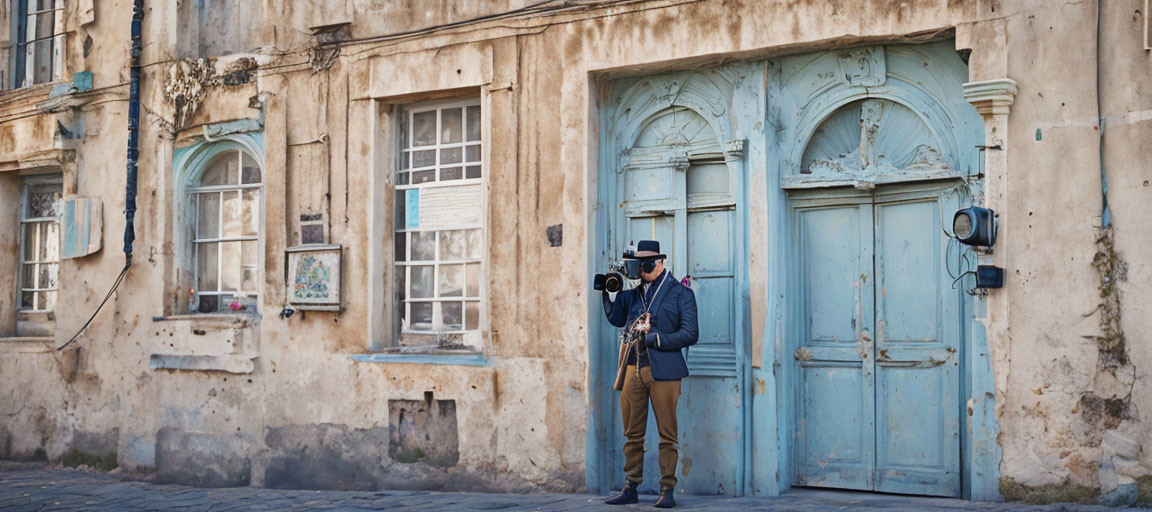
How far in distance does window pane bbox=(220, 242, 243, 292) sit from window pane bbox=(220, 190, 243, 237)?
0.07m

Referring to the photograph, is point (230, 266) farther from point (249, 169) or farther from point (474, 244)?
point (474, 244)

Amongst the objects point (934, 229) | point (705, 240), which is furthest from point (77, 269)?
point (934, 229)

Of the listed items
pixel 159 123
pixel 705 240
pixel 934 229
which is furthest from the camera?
pixel 159 123

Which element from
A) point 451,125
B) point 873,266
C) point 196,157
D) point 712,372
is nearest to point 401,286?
point 451,125

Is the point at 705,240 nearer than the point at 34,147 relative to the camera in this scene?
Yes

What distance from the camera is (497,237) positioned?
9992mm

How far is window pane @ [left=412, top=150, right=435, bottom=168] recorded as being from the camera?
10695 millimetres

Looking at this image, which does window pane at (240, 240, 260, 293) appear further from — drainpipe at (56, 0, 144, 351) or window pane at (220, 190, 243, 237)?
drainpipe at (56, 0, 144, 351)

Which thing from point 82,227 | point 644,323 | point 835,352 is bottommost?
point 835,352

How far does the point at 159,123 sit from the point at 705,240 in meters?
5.78

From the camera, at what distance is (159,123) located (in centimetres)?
1189

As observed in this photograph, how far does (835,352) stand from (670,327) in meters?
1.26

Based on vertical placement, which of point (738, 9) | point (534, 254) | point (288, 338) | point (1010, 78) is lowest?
point (288, 338)

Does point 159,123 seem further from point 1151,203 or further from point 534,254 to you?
point 1151,203
